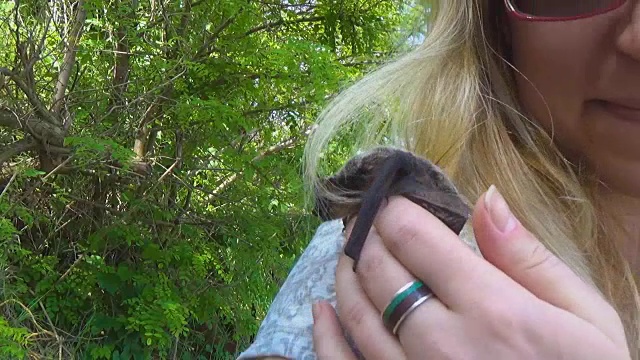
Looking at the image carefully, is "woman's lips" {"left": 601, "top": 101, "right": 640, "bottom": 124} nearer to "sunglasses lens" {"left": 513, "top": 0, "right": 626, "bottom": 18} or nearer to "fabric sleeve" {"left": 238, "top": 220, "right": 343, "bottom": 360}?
"sunglasses lens" {"left": 513, "top": 0, "right": 626, "bottom": 18}

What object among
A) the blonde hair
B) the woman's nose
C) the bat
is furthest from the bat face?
the woman's nose

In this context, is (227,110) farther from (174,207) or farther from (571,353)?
(571,353)

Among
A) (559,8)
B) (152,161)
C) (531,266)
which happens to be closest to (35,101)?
(152,161)

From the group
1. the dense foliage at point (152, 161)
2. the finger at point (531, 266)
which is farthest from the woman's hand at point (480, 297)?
the dense foliage at point (152, 161)

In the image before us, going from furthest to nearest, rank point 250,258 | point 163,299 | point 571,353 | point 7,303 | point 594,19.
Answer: point 250,258, point 163,299, point 7,303, point 594,19, point 571,353

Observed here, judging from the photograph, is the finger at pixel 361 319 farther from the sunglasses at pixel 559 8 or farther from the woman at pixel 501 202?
the sunglasses at pixel 559 8

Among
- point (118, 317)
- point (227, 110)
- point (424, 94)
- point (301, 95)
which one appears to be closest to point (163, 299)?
point (118, 317)
